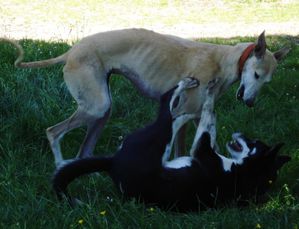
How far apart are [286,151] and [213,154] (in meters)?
1.18

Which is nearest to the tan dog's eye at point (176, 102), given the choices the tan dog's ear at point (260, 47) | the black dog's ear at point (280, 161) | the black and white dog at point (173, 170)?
the black and white dog at point (173, 170)

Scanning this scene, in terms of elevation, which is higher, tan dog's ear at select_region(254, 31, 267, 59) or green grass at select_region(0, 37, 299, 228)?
tan dog's ear at select_region(254, 31, 267, 59)

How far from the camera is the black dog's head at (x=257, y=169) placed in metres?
4.61

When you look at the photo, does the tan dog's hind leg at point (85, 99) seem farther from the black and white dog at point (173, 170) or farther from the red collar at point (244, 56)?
the red collar at point (244, 56)

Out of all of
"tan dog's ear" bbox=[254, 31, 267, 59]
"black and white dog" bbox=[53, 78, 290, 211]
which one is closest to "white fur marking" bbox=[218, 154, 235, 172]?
"black and white dog" bbox=[53, 78, 290, 211]

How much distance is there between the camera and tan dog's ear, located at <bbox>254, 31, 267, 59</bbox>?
5074mm

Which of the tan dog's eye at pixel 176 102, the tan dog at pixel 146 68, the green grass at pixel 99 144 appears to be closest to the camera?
the green grass at pixel 99 144

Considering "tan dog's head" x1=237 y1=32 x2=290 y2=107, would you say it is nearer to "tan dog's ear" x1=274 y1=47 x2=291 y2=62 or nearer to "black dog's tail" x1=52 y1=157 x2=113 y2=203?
"tan dog's ear" x1=274 y1=47 x2=291 y2=62

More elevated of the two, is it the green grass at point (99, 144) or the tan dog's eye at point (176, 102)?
the tan dog's eye at point (176, 102)

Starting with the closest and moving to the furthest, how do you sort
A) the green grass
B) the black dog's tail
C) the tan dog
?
the green grass, the black dog's tail, the tan dog

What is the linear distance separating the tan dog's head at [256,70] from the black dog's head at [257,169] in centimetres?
61

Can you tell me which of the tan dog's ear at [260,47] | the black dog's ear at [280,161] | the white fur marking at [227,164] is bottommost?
the black dog's ear at [280,161]

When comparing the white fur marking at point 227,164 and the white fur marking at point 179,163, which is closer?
the white fur marking at point 179,163

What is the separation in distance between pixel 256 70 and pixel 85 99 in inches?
57.0
